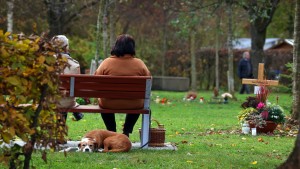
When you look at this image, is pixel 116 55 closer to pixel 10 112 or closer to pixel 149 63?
pixel 10 112

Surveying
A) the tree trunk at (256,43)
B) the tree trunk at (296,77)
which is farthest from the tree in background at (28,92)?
the tree trunk at (256,43)

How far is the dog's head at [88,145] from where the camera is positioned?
966 cm

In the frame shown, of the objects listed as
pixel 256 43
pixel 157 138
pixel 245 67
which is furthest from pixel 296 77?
pixel 256 43

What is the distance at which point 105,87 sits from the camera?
10305 mm

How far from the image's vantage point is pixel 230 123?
51.9 ft

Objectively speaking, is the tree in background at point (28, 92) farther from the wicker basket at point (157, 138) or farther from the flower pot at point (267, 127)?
the flower pot at point (267, 127)

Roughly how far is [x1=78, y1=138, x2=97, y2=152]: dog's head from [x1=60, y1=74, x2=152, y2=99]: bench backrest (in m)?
0.83

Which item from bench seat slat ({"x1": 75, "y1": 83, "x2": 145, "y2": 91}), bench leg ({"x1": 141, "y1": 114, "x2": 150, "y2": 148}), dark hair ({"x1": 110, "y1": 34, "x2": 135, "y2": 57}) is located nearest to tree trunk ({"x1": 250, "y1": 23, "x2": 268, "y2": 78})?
dark hair ({"x1": 110, "y1": 34, "x2": 135, "y2": 57})

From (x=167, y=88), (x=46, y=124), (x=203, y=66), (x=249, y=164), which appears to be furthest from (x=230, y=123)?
(x=203, y=66)

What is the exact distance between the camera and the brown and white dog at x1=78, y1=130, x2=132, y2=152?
970 centimetres

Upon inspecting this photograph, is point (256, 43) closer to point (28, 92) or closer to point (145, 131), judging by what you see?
point (145, 131)

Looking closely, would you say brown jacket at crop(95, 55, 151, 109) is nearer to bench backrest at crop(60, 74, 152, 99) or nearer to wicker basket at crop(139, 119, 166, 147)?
bench backrest at crop(60, 74, 152, 99)

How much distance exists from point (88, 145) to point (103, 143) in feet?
0.93

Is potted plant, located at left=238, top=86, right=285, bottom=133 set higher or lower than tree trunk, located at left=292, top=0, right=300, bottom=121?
lower
